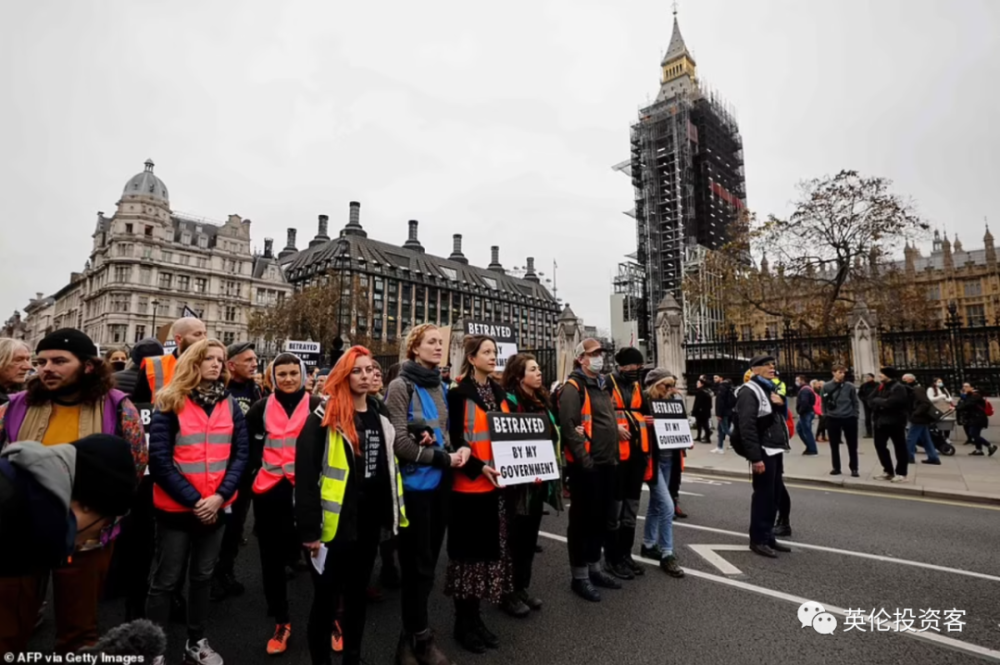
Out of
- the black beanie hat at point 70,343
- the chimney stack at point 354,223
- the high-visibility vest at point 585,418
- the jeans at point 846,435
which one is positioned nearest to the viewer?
the black beanie hat at point 70,343

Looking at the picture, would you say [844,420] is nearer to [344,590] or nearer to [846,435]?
[846,435]

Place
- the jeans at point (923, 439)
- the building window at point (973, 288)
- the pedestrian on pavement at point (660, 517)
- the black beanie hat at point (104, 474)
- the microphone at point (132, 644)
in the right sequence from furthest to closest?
1. the building window at point (973, 288)
2. the jeans at point (923, 439)
3. the pedestrian on pavement at point (660, 517)
4. the black beanie hat at point (104, 474)
5. the microphone at point (132, 644)

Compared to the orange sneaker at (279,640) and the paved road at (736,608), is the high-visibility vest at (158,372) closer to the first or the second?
the paved road at (736,608)

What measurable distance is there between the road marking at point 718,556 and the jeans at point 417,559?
333 cm

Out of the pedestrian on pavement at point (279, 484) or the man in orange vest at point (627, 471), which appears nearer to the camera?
the pedestrian on pavement at point (279, 484)

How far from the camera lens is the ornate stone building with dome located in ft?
199

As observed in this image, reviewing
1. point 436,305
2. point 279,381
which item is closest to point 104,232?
point 436,305

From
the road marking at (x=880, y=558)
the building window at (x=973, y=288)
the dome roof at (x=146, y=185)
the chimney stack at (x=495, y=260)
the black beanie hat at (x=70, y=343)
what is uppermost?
the chimney stack at (x=495, y=260)

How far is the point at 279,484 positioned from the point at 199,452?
0.79 m

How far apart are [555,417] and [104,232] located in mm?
87718

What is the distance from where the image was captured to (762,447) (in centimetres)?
569

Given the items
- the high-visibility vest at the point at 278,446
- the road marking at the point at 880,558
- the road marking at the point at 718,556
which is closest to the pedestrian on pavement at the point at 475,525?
the high-visibility vest at the point at 278,446

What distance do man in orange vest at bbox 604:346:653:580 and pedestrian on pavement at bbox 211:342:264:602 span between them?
11.4 feet

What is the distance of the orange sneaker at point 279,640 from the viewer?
3537 mm
